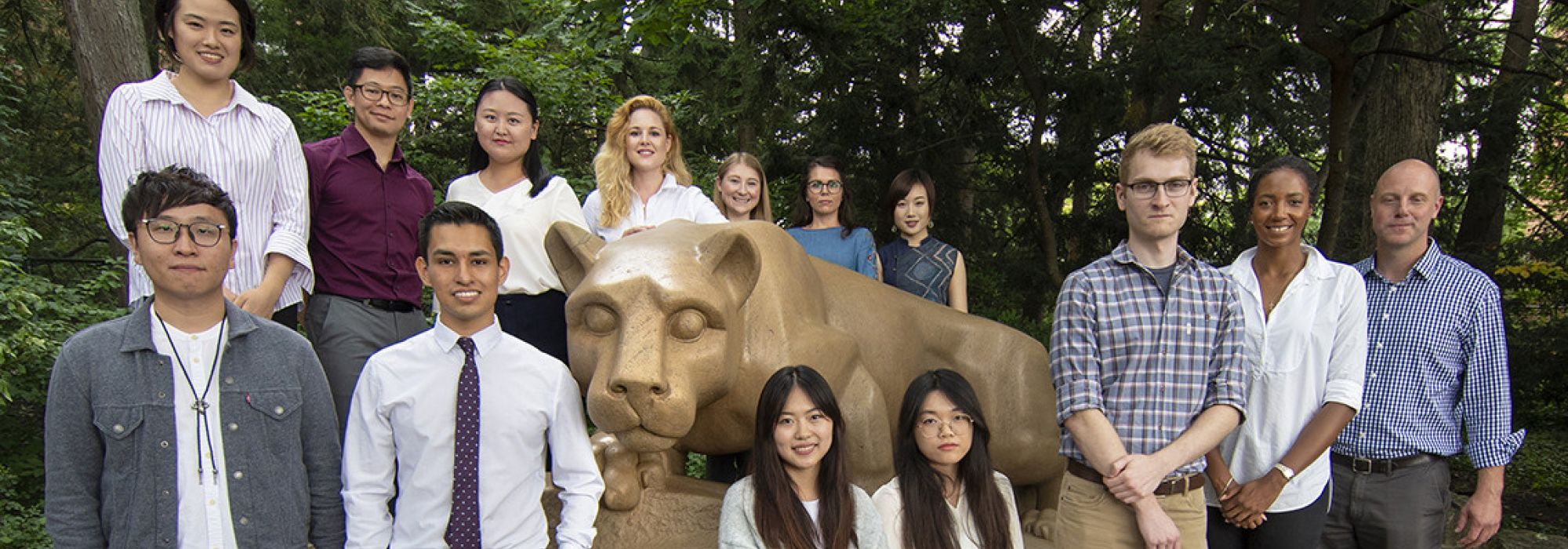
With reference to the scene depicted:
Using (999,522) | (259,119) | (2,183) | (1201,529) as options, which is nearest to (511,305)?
(259,119)

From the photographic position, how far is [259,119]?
3400mm

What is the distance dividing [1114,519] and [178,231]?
2848 mm

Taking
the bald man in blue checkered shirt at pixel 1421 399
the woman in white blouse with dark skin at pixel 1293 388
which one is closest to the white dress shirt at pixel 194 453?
the woman in white blouse with dark skin at pixel 1293 388

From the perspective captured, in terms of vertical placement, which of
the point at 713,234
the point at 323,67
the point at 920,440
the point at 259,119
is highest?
the point at 323,67

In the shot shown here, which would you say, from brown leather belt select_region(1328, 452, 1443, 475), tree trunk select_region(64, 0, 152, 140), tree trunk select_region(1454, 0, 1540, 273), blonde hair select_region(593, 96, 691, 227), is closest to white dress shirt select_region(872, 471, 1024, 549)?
brown leather belt select_region(1328, 452, 1443, 475)

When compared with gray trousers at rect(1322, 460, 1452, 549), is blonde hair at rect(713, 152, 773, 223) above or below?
above

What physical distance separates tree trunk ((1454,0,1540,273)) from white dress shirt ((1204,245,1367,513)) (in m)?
7.29

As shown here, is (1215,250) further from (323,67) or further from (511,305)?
(323,67)

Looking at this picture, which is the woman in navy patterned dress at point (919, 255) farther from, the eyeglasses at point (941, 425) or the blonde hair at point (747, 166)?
the eyeglasses at point (941, 425)

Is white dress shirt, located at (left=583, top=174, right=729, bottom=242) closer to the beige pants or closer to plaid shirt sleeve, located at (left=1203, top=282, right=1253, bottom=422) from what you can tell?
the beige pants

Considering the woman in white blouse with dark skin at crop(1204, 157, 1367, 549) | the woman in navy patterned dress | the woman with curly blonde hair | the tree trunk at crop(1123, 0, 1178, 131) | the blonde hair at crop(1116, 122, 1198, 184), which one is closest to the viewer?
the blonde hair at crop(1116, 122, 1198, 184)

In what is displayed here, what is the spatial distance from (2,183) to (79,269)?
380 cm

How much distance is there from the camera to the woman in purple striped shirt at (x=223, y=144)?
→ 316cm

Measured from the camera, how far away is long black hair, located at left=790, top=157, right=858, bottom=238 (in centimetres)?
491
